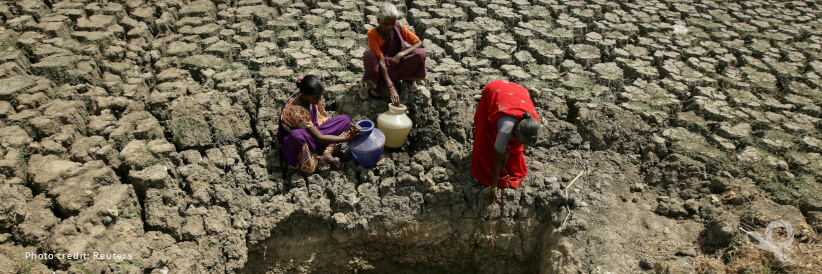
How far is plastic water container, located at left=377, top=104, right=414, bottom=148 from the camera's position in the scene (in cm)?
347

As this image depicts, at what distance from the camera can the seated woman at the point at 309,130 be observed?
3.12 meters

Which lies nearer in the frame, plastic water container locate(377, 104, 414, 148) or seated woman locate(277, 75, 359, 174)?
seated woman locate(277, 75, 359, 174)

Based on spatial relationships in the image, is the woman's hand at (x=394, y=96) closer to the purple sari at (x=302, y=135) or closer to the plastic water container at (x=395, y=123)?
the plastic water container at (x=395, y=123)

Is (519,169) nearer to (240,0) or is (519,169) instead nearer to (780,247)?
(780,247)

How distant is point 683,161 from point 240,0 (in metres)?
3.88

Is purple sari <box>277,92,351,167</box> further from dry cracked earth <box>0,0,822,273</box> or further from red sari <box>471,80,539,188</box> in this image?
red sari <box>471,80,539,188</box>

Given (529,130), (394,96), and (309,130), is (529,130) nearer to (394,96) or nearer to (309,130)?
(394,96)

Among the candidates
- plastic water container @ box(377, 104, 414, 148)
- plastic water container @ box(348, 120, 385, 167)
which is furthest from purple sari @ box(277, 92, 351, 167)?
plastic water container @ box(377, 104, 414, 148)

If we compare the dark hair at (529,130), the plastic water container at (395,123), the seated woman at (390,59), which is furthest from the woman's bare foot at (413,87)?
the dark hair at (529,130)

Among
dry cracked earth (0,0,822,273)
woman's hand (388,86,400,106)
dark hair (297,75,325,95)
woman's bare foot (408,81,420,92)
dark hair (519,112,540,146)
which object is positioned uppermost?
dark hair (297,75,325,95)

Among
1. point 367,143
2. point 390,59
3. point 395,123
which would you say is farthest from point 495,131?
point 390,59

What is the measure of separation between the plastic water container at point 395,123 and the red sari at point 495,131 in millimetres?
470

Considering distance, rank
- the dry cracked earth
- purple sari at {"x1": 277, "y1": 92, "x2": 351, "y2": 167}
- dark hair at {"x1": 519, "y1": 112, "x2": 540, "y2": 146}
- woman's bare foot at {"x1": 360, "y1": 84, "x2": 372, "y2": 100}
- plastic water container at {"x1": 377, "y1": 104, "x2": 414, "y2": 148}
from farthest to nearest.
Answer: woman's bare foot at {"x1": 360, "y1": 84, "x2": 372, "y2": 100} → plastic water container at {"x1": 377, "y1": 104, "x2": 414, "y2": 148} → purple sari at {"x1": 277, "y1": 92, "x2": 351, "y2": 167} → the dry cracked earth → dark hair at {"x1": 519, "y1": 112, "x2": 540, "y2": 146}

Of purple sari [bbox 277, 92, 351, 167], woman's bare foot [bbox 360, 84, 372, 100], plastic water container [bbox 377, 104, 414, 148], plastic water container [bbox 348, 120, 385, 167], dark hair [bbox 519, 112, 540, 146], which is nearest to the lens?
dark hair [bbox 519, 112, 540, 146]
